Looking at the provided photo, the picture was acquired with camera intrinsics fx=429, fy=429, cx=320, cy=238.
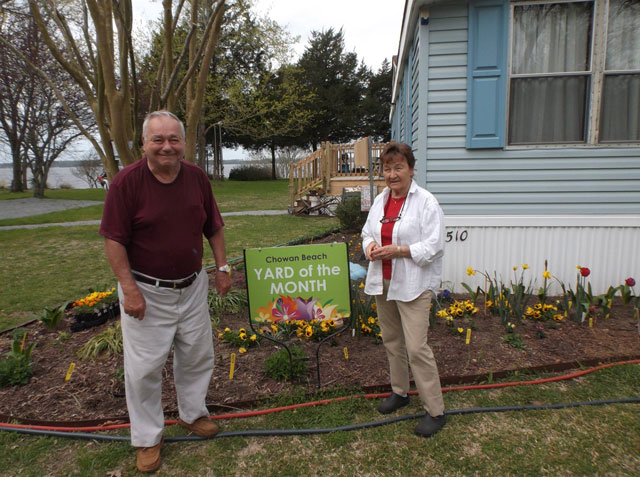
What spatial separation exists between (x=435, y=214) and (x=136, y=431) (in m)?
1.94

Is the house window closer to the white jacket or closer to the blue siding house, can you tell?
the blue siding house

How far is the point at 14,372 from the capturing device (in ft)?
9.77

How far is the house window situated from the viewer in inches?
169

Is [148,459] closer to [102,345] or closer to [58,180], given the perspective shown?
[102,345]

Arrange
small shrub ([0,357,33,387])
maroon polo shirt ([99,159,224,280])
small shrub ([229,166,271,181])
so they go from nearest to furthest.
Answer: maroon polo shirt ([99,159,224,280]), small shrub ([0,357,33,387]), small shrub ([229,166,271,181])

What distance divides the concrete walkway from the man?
10199 millimetres

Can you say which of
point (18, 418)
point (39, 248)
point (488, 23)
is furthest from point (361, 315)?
point (39, 248)

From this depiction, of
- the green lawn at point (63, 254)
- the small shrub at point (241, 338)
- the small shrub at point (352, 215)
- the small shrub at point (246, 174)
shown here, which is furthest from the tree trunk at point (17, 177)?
the small shrub at point (241, 338)

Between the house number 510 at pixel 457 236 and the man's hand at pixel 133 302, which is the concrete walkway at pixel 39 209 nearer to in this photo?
the house number 510 at pixel 457 236

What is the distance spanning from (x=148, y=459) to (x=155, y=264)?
1012mm

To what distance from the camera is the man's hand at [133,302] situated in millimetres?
2045

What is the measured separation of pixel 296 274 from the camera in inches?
111

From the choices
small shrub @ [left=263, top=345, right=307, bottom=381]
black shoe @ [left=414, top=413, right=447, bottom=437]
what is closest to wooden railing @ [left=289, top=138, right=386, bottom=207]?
small shrub @ [left=263, top=345, right=307, bottom=381]

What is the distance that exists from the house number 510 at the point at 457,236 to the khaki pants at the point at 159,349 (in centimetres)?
308
